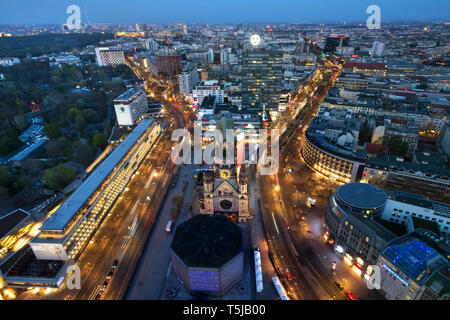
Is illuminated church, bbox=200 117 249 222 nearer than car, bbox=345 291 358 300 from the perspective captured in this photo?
No

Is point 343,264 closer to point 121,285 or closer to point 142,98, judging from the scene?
point 121,285

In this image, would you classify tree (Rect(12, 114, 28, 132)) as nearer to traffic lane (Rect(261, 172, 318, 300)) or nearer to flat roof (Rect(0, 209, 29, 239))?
flat roof (Rect(0, 209, 29, 239))

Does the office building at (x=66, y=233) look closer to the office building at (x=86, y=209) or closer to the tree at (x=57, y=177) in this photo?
the office building at (x=86, y=209)

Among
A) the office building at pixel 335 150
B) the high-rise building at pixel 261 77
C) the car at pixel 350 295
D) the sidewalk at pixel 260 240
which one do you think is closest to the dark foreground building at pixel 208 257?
the sidewalk at pixel 260 240

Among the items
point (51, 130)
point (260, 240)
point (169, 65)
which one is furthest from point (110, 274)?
point (169, 65)

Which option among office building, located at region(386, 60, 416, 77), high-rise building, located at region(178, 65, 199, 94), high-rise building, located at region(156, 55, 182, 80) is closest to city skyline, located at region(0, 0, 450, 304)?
high-rise building, located at region(178, 65, 199, 94)

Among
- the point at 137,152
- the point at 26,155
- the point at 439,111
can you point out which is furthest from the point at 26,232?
the point at 439,111
